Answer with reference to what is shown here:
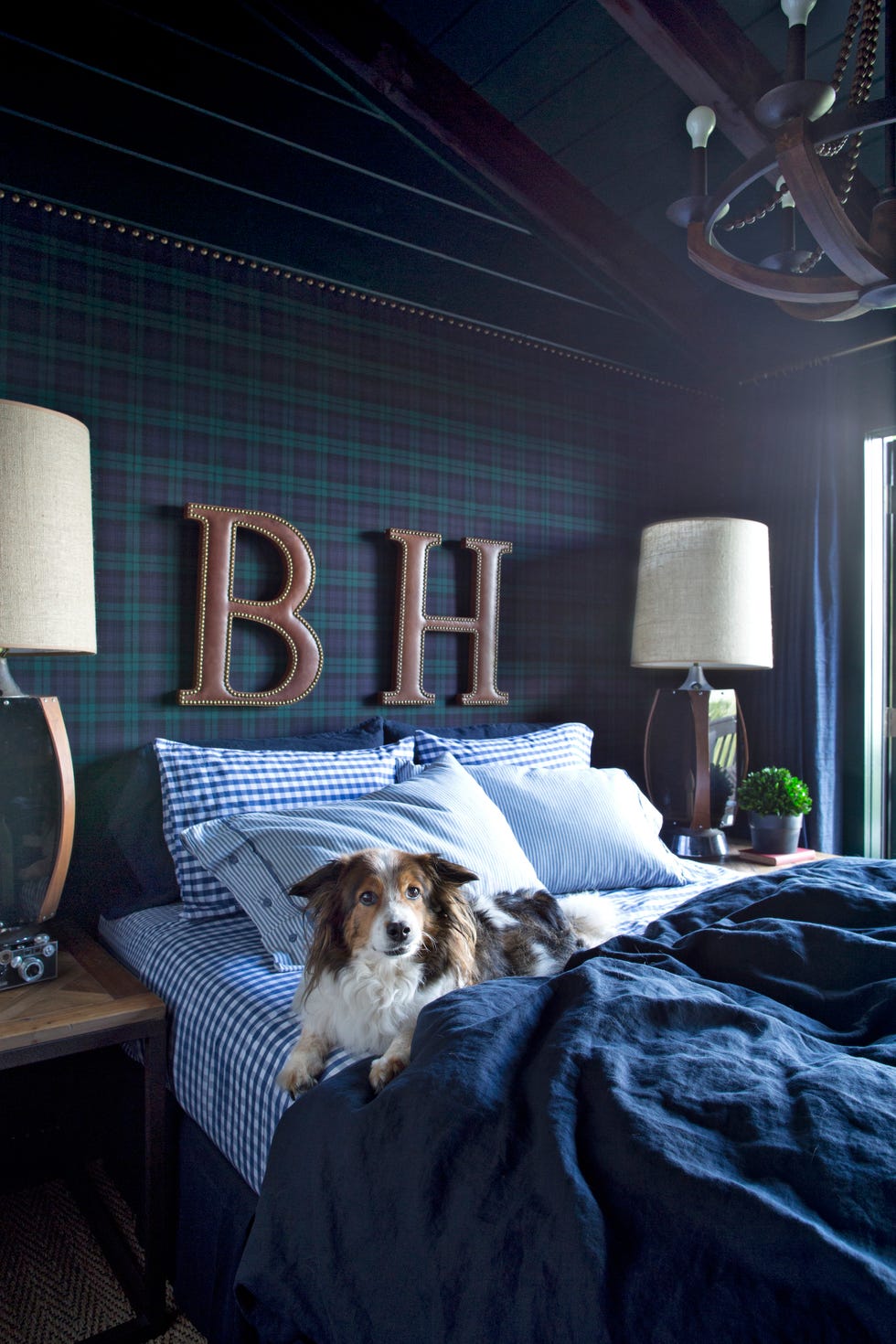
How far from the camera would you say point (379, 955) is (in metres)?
1.23

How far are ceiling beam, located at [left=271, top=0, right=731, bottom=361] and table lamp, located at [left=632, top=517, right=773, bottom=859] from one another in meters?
0.90

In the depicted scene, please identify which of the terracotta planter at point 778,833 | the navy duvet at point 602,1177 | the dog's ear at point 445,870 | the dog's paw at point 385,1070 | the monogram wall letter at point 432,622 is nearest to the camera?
the navy duvet at point 602,1177

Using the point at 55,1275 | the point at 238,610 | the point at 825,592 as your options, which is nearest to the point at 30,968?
the point at 55,1275

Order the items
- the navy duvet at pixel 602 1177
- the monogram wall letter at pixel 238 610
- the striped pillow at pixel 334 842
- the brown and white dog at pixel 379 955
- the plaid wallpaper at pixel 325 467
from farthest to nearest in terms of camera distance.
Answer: the monogram wall letter at pixel 238 610 → the plaid wallpaper at pixel 325 467 → the striped pillow at pixel 334 842 → the brown and white dog at pixel 379 955 → the navy duvet at pixel 602 1177

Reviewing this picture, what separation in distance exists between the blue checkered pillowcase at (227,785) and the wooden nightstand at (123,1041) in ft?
0.87

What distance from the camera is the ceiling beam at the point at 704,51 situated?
75.7 inches

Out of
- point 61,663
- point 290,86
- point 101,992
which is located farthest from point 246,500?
point 101,992

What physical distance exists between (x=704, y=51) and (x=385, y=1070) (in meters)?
2.27

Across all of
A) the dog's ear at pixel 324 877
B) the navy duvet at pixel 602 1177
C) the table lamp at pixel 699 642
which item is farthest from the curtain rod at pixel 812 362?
the dog's ear at pixel 324 877

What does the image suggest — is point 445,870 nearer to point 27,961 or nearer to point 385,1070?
point 385,1070

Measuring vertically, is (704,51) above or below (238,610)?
above

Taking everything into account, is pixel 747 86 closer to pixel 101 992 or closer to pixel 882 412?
pixel 882 412

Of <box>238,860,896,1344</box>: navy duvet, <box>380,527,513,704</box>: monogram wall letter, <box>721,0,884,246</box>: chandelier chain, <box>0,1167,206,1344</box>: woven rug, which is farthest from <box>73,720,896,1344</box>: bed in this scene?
<box>721,0,884,246</box>: chandelier chain

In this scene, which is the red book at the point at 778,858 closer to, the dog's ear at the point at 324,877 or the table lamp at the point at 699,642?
the table lamp at the point at 699,642
